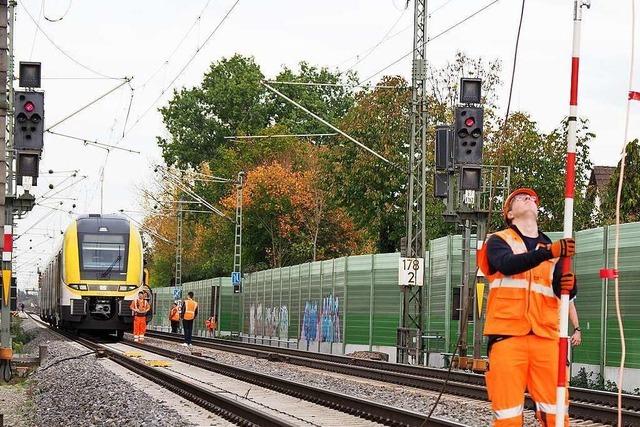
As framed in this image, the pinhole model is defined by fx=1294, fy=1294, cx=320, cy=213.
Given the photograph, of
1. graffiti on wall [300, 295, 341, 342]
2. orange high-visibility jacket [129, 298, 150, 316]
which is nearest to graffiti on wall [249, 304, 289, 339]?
graffiti on wall [300, 295, 341, 342]

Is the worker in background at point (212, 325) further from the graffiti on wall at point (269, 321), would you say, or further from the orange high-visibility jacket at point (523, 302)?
the orange high-visibility jacket at point (523, 302)

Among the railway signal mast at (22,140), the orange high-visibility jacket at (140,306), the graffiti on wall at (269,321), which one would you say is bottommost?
the graffiti on wall at (269,321)

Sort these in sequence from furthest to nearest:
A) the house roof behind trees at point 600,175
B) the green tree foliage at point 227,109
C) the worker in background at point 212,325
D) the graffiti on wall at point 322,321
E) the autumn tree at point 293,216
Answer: the green tree foliage at point 227,109
the house roof behind trees at point 600,175
the autumn tree at point 293,216
the worker in background at point 212,325
the graffiti on wall at point 322,321

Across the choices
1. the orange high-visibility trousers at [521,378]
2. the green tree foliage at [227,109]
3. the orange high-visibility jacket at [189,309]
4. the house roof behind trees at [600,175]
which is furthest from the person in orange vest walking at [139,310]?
the green tree foliage at [227,109]

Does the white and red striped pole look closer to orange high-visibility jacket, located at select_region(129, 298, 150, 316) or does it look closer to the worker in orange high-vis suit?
the worker in orange high-vis suit

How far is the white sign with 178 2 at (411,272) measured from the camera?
29.6 m

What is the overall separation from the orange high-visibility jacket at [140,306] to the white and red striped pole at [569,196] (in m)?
32.4

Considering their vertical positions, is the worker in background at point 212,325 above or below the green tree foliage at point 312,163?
below

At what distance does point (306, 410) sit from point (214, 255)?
2746 inches

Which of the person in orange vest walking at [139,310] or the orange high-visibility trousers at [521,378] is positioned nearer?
the orange high-visibility trousers at [521,378]

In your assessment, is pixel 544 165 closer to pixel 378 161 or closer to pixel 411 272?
pixel 378 161

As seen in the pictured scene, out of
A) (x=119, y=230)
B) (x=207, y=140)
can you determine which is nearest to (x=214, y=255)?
(x=207, y=140)

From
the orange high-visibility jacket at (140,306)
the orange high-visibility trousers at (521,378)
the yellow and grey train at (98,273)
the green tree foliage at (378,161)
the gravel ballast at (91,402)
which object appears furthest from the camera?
the green tree foliage at (378,161)

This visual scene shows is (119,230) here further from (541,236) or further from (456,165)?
(541,236)
